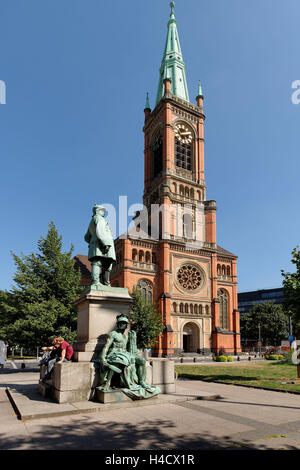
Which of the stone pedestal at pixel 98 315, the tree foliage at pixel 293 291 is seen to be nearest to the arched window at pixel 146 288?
the tree foliage at pixel 293 291

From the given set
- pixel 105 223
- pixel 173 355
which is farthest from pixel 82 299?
pixel 173 355

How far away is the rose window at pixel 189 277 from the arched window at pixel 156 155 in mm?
17296

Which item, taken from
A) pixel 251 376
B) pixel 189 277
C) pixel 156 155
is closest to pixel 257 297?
pixel 189 277

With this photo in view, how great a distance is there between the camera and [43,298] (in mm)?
20672

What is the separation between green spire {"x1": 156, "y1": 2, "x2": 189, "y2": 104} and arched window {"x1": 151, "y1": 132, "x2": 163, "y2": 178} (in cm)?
795

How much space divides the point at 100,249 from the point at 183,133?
4574cm

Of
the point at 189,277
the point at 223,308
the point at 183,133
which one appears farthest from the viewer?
the point at 183,133

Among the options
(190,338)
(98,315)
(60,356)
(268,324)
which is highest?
(98,315)

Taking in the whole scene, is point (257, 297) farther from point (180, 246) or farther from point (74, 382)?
point (74, 382)

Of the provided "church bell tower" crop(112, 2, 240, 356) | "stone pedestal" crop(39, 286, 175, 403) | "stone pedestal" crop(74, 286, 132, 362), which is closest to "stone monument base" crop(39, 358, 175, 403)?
"stone pedestal" crop(39, 286, 175, 403)

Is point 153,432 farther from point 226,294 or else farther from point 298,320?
point 226,294

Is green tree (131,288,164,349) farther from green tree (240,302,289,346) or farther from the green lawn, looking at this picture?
green tree (240,302,289,346)
